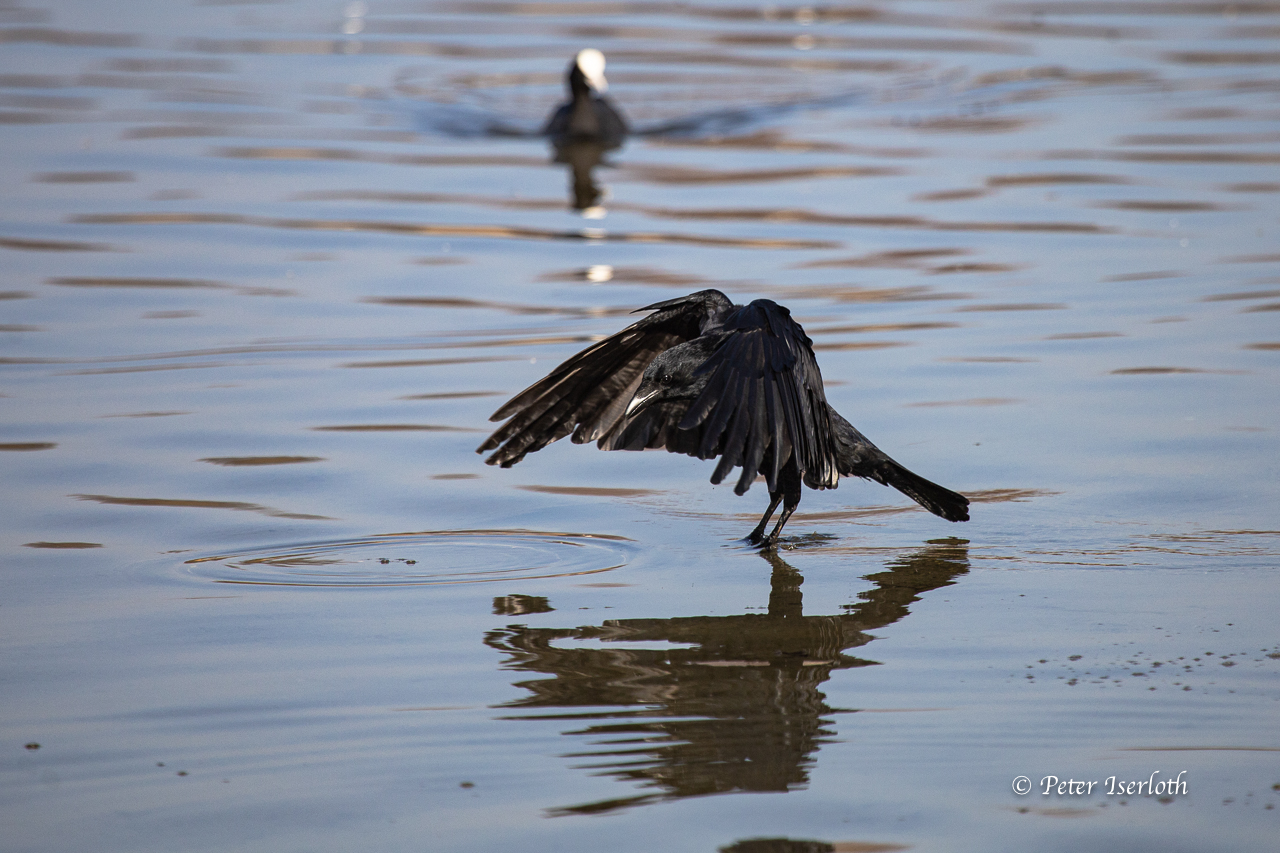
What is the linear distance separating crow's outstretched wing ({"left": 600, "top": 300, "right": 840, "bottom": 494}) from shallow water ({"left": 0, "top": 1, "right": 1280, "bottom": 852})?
0.41 meters

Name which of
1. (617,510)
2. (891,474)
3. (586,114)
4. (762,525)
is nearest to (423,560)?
(617,510)

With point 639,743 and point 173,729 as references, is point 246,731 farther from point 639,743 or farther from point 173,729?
point 639,743

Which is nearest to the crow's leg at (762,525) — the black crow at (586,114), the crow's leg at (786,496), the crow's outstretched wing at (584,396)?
the crow's leg at (786,496)

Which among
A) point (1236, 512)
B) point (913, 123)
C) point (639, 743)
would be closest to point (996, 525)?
point (1236, 512)

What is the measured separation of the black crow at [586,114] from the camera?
1436cm

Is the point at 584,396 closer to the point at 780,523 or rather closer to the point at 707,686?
the point at 780,523

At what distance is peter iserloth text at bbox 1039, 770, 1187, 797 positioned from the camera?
3438mm

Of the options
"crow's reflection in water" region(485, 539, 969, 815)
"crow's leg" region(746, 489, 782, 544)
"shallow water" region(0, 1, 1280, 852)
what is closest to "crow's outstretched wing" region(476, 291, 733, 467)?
"shallow water" region(0, 1, 1280, 852)

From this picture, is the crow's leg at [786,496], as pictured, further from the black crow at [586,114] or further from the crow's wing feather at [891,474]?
the black crow at [586,114]

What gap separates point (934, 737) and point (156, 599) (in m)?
2.47

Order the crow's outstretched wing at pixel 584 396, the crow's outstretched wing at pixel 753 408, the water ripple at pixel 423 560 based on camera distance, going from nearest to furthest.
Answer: the crow's outstretched wing at pixel 753 408 < the water ripple at pixel 423 560 < the crow's outstretched wing at pixel 584 396

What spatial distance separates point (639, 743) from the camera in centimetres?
372

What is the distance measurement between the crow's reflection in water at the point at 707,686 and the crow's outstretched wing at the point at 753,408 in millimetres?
469

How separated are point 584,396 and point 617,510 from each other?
0.45 meters
